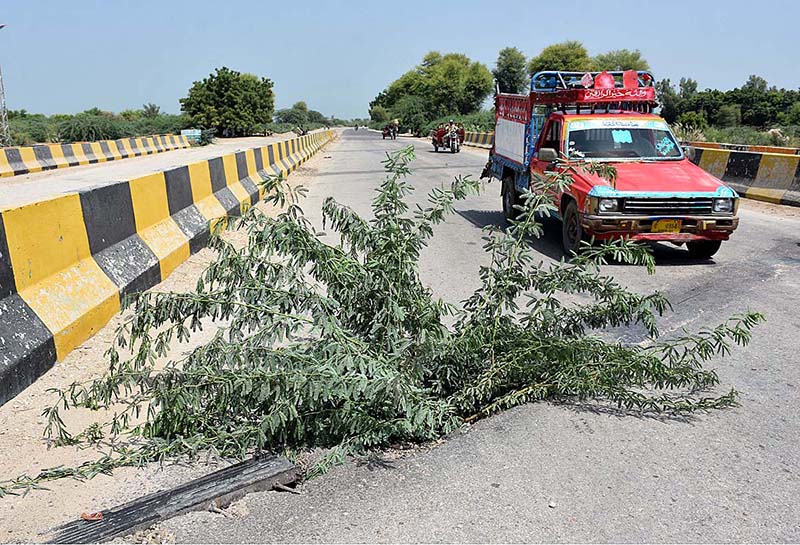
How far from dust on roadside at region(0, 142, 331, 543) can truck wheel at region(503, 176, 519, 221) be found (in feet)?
25.1

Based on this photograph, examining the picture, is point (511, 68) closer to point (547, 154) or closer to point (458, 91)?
point (458, 91)

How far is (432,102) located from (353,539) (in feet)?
273

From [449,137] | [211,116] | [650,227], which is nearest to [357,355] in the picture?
[650,227]

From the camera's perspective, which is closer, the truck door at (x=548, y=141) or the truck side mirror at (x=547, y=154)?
the truck side mirror at (x=547, y=154)

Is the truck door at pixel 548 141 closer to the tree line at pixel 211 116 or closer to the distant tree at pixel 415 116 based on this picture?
the tree line at pixel 211 116

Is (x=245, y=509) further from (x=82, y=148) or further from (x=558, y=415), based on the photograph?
(x=82, y=148)

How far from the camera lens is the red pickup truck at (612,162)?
25.2 feet

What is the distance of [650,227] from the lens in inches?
303

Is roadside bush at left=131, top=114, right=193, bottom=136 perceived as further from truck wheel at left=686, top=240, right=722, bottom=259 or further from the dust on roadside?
the dust on roadside

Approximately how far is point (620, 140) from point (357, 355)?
6969mm

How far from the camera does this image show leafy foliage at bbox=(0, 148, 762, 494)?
3154 mm

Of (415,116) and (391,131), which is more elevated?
(391,131)

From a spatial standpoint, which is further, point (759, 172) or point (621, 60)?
point (621, 60)

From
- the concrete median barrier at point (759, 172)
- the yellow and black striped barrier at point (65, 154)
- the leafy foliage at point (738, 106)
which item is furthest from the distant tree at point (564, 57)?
the concrete median barrier at point (759, 172)
